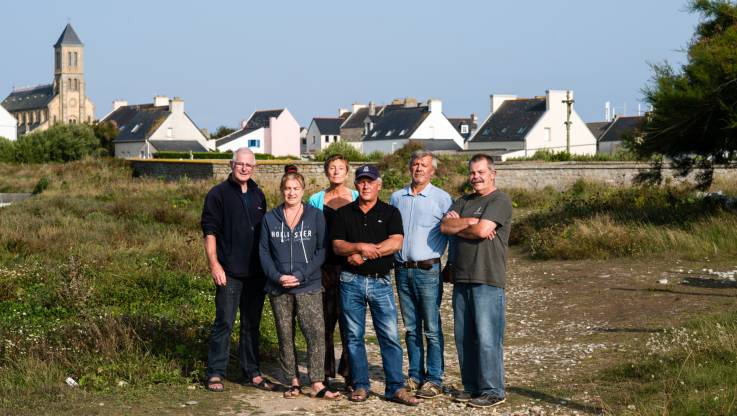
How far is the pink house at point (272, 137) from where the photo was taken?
86.8m

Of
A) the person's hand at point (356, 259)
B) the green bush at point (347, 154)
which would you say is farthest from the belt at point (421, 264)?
the green bush at point (347, 154)

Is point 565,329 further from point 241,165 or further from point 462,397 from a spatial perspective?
point 241,165

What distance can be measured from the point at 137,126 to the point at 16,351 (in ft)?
253

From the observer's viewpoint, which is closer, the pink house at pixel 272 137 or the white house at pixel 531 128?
the white house at pixel 531 128

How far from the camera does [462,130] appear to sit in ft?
320

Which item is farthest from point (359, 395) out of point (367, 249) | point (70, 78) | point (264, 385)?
point (70, 78)

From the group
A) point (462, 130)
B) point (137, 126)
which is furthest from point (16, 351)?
point (462, 130)

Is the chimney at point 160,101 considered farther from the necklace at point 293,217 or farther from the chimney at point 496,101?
the necklace at point 293,217

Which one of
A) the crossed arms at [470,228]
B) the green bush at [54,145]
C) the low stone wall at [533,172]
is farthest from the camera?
the green bush at [54,145]

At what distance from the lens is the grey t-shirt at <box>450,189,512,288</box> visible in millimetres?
7301

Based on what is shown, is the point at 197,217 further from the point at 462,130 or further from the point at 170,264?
the point at 462,130

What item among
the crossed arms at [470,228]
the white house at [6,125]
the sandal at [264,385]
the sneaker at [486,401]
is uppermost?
the white house at [6,125]

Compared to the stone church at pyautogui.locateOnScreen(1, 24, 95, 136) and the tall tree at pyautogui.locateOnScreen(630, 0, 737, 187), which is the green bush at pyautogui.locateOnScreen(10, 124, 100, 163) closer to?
the tall tree at pyautogui.locateOnScreen(630, 0, 737, 187)

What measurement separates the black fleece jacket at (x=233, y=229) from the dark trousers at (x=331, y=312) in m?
0.59
